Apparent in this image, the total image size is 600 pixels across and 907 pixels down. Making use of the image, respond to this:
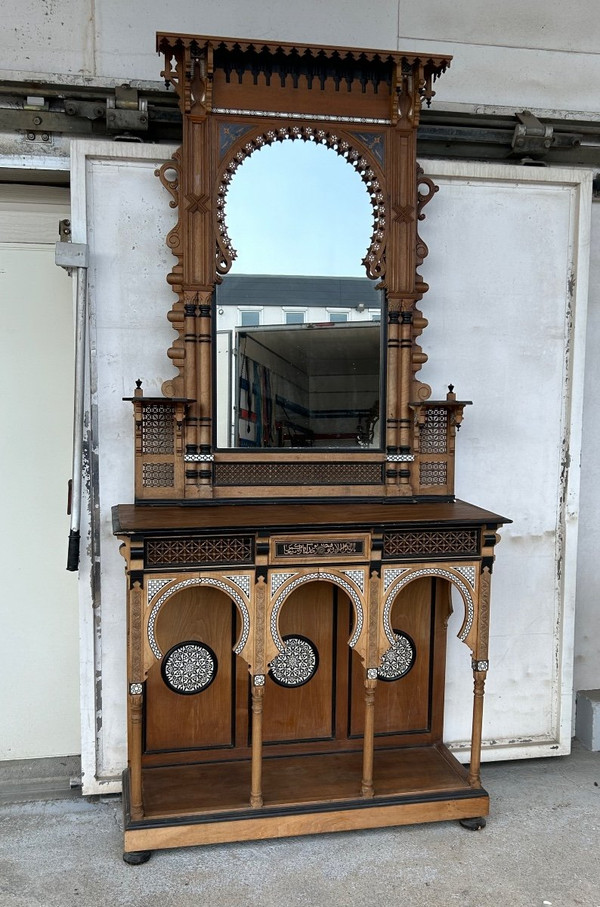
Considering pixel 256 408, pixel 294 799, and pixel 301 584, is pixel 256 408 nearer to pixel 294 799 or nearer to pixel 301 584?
pixel 301 584

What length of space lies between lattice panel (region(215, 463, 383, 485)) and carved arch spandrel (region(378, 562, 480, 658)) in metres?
0.51

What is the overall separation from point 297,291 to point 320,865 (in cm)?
232

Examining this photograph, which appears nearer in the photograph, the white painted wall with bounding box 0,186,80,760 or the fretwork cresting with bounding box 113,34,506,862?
the fretwork cresting with bounding box 113,34,506,862

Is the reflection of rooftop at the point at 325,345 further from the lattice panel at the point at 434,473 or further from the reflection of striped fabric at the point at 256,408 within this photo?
the lattice panel at the point at 434,473

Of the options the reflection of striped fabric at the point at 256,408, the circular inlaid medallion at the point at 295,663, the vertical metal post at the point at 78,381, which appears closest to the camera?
the vertical metal post at the point at 78,381

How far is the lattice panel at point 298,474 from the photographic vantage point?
300cm

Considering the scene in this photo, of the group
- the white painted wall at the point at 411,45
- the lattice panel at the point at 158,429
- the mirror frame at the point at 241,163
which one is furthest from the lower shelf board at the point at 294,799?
the lattice panel at the point at 158,429

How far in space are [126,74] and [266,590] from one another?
8.01ft

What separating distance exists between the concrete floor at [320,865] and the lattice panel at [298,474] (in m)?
1.46

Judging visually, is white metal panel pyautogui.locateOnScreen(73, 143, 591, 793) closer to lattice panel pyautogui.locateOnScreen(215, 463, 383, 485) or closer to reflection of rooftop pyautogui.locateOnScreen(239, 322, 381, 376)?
reflection of rooftop pyautogui.locateOnScreen(239, 322, 381, 376)

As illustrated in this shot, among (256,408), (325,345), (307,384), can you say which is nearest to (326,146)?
(325,345)

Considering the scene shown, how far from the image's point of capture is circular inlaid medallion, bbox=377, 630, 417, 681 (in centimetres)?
325

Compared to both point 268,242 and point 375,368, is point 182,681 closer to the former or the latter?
point 375,368

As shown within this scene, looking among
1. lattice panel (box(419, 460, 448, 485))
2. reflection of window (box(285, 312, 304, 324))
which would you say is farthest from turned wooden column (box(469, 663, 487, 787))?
→ reflection of window (box(285, 312, 304, 324))
